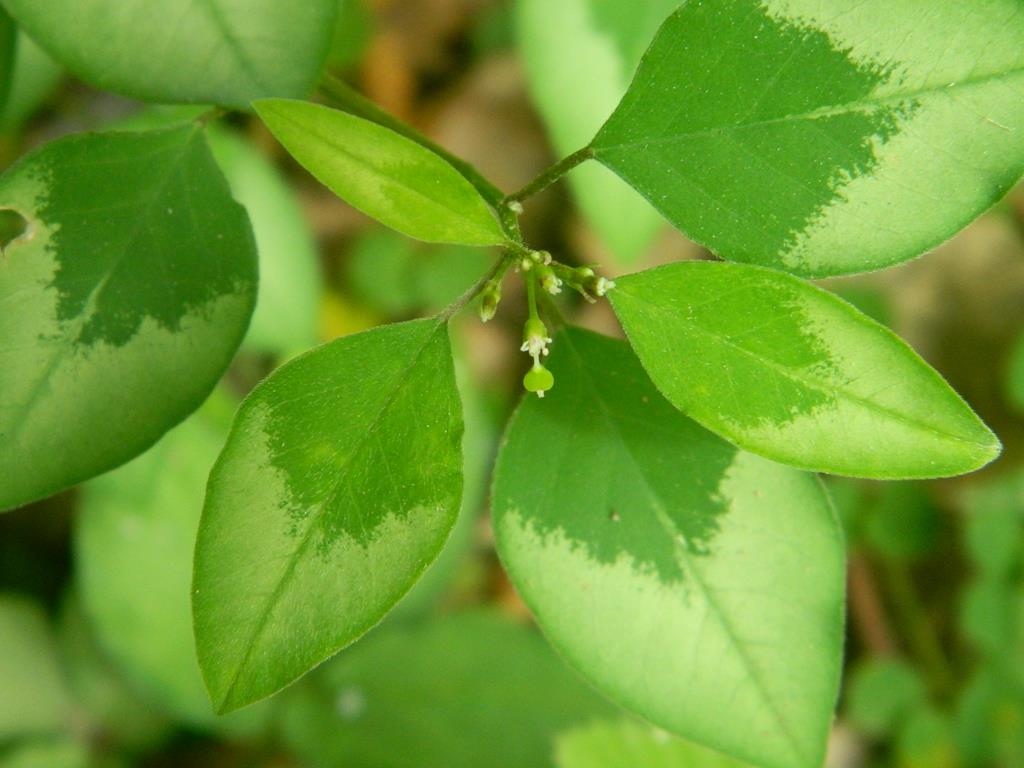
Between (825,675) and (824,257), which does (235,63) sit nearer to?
(824,257)

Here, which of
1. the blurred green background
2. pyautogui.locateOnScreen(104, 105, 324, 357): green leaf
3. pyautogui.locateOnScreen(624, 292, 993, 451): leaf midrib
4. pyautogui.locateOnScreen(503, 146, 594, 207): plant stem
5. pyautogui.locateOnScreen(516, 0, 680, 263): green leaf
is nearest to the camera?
pyautogui.locateOnScreen(624, 292, 993, 451): leaf midrib

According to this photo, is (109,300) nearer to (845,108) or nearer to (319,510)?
(319,510)

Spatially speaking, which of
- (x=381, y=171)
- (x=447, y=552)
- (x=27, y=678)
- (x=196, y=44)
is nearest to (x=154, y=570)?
(x=27, y=678)

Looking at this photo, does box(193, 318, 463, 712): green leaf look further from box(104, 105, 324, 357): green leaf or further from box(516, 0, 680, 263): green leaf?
box(104, 105, 324, 357): green leaf

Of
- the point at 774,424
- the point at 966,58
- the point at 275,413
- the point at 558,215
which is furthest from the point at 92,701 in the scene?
the point at 966,58

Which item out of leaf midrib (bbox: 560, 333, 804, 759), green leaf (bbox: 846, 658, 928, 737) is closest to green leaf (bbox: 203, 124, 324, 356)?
leaf midrib (bbox: 560, 333, 804, 759)

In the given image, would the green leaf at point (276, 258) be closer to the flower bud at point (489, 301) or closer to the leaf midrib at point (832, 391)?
the flower bud at point (489, 301)
